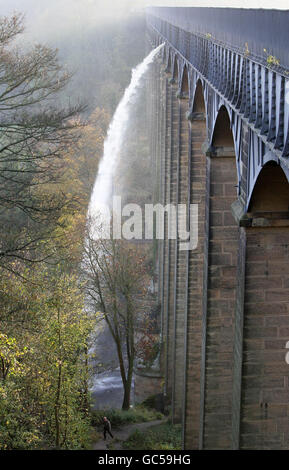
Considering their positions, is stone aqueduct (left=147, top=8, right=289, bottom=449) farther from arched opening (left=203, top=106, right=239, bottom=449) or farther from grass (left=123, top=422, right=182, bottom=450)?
grass (left=123, top=422, right=182, bottom=450)

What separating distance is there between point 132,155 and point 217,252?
117 feet

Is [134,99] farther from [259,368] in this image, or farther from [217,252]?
[259,368]

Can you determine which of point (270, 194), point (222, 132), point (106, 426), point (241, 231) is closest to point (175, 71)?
point (222, 132)

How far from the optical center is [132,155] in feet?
153

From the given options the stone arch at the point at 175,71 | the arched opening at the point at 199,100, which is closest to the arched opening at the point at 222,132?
the arched opening at the point at 199,100

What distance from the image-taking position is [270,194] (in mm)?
7750

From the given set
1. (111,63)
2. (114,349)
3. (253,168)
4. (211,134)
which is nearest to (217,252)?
(211,134)

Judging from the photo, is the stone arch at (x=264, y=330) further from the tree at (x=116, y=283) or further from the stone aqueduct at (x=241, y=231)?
the tree at (x=116, y=283)

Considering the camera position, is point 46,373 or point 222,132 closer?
point 222,132

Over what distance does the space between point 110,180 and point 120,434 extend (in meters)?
24.6

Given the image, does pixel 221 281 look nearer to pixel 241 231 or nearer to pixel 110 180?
pixel 241 231

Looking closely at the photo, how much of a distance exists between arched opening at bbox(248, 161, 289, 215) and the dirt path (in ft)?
41.1

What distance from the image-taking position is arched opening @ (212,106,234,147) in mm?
10322

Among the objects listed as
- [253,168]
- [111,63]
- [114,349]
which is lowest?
[114,349]
